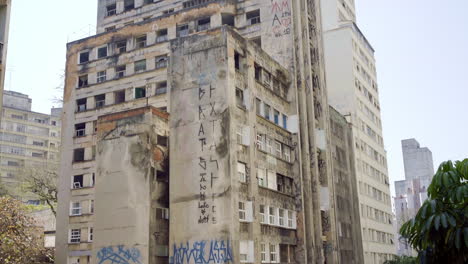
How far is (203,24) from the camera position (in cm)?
5091

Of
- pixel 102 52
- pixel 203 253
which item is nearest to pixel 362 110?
pixel 102 52

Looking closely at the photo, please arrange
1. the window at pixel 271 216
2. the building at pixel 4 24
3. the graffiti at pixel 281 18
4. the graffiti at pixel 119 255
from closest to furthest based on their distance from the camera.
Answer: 1. the building at pixel 4 24
2. the graffiti at pixel 119 255
3. the window at pixel 271 216
4. the graffiti at pixel 281 18

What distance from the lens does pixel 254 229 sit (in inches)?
1363

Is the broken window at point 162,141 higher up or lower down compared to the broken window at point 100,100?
lower down

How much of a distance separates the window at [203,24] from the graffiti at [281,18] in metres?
6.78

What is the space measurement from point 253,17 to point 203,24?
5063 millimetres

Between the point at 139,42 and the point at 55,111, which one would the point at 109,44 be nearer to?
the point at 139,42

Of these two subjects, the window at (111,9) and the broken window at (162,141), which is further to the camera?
the window at (111,9)

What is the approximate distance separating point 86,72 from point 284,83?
2177cm

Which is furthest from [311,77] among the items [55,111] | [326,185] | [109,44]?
[55,111]

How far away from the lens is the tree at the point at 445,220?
11.0 metres

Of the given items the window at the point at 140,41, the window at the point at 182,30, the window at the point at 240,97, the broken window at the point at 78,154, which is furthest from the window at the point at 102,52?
the window at the point at 240,97

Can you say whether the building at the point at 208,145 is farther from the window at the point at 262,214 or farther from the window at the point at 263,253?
the window at the point at 263,253

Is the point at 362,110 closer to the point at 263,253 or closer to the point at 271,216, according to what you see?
the point at 271,216
